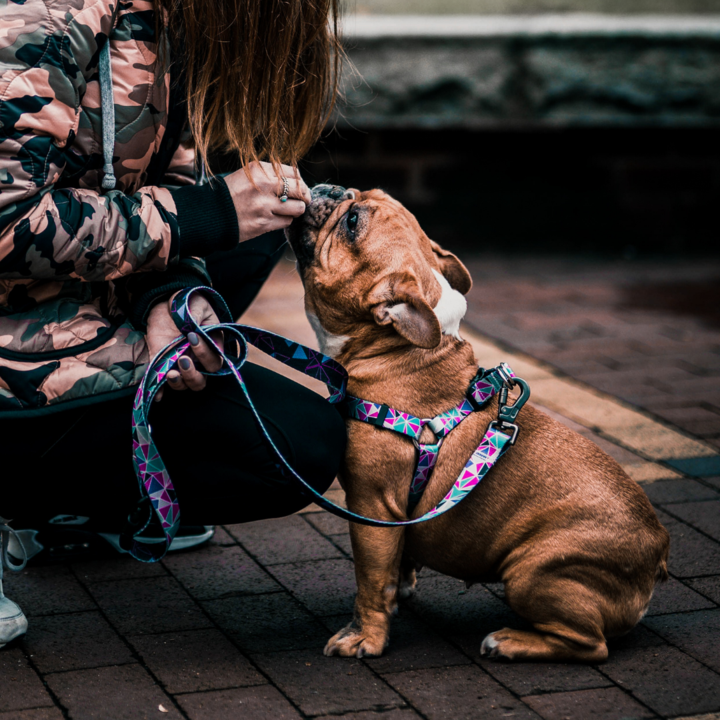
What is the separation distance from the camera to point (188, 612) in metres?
3.00

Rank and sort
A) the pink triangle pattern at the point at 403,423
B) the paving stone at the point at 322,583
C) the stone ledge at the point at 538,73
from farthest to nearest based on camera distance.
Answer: the stone ledge at the point at 538,73 → the paving stone at the point at 322,583 → the pink triangle pattern at the point at 403,423

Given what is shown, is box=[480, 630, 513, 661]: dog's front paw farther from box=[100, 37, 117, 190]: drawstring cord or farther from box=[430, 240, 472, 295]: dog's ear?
box=[100, 37, 117, 190]: drawstring cord

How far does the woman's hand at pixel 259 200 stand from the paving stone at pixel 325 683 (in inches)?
47.3

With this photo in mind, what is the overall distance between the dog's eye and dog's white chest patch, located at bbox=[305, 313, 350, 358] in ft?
0.98

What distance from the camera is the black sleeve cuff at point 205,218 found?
8.40ft

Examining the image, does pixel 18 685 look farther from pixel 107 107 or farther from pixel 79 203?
pixel 107 107

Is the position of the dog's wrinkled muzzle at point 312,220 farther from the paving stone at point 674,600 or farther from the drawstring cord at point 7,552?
the paving stone at point 674,600

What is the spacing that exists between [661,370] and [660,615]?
104 inches

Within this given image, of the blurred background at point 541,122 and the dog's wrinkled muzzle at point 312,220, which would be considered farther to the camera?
the blurred background at point 541,122

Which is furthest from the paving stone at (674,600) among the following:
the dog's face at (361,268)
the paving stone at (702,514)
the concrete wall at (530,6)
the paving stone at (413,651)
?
the concrete wall at (530,6)

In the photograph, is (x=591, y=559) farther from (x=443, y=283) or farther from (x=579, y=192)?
(x=579, y=192)

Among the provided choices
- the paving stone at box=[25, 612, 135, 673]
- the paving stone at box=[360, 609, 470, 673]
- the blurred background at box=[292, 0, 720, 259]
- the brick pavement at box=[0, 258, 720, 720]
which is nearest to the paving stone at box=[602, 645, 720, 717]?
the brick pavement at box=[0, 258, 720, 720]

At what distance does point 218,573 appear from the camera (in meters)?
3.27

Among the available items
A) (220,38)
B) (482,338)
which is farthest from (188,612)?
(482,338)
